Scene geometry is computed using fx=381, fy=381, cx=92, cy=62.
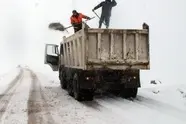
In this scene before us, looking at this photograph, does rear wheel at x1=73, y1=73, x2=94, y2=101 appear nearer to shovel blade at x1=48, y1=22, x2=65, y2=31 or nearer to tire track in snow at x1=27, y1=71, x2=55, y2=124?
tire track in snow at x1=27, y1=71, x2=55, y2=124

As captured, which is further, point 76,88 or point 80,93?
point 76,88

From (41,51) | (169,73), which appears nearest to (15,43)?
(41,51)

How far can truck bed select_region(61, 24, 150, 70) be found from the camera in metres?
11.5

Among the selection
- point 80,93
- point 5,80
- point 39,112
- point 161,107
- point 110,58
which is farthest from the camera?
point 5,80

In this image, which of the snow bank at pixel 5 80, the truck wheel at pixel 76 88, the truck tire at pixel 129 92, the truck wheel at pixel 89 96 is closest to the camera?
the truck wheel at pixel 76 88

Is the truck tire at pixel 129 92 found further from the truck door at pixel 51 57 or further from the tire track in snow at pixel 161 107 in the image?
the truck door at pixel 51 57

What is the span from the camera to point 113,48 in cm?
1166

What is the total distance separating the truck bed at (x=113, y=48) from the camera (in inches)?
454

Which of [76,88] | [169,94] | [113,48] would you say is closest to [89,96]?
[76,88]

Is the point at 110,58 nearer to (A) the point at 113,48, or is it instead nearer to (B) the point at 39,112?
(A) the point at 113,48

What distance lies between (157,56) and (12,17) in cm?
7474

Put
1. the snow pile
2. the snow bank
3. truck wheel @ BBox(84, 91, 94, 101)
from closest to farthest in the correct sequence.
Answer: the snow pile < truck wheel @ BBox(84, 91, 94, 101) < the snow bank

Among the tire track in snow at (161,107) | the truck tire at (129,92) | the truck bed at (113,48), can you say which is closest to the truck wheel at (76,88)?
the truck bed at (113,48)

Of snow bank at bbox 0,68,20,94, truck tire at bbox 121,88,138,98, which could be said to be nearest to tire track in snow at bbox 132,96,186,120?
truck tire at bbox 121,88,138,98
